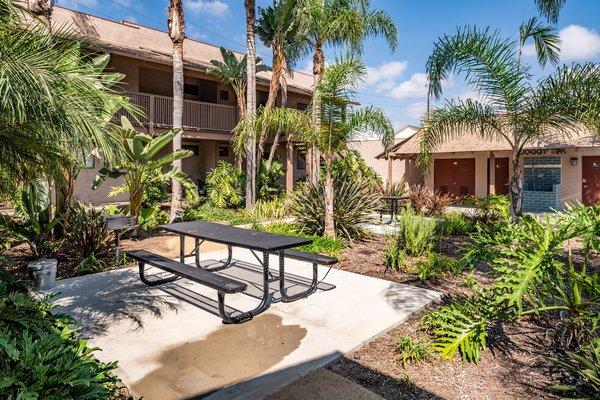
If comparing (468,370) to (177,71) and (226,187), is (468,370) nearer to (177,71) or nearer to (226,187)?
(177,71)

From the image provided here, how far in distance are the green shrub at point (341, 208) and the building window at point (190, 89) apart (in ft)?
41.0

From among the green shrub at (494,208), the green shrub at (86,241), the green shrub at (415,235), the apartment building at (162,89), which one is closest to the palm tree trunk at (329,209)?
the green shrub at (415,235)

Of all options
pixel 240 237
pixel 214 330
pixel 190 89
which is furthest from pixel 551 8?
pixel 190 89

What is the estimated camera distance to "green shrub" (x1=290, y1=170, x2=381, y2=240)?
9555 mm

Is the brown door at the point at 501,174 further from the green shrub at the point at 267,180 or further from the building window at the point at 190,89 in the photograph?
the building window at the point at 190,89

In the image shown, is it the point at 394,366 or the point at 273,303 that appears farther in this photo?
the point at 273,303

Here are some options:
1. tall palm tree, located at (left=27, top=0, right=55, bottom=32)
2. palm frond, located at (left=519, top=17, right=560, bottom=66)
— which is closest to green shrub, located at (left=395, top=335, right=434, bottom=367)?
palm frond, located at (left=519, top=17, right=560, bottom=66)

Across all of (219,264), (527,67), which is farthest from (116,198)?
(527,67)

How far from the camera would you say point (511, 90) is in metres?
8.58

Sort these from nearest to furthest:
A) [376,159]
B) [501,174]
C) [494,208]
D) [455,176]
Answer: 1. [494,208]
2. [501,174]
3. [455,176]
4. [376,159]

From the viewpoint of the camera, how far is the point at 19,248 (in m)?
8.16

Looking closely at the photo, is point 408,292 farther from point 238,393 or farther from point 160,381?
point 160,381

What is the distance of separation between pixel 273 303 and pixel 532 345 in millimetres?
3105

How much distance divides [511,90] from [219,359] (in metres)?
8.41
